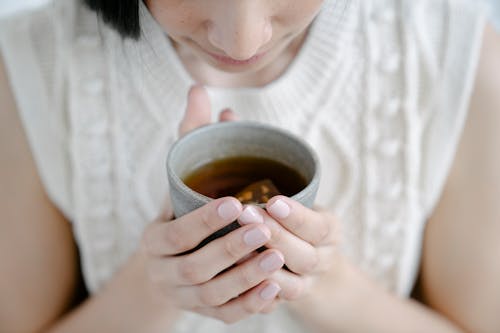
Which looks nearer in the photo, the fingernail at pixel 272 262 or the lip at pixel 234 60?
the fingernail at pixel 272 262

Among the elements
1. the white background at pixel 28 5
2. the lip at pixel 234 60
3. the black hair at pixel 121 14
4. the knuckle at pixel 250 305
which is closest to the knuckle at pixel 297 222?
the knuckle at pixel 250 305

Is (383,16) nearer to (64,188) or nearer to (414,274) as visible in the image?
(414,274)

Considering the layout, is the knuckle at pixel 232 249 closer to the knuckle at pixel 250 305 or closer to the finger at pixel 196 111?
the knuckle at pixel 250 305

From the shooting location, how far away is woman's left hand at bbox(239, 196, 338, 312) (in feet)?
1.67

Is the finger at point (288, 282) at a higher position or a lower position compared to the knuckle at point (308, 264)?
lower

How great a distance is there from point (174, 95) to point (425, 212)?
451 millimetres

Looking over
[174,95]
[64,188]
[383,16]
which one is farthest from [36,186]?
[383,16]

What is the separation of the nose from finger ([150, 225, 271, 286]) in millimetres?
193

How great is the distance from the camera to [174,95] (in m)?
0.88

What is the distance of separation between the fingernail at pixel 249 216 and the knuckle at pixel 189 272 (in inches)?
3.9

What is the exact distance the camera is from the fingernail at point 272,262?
1.78 feet

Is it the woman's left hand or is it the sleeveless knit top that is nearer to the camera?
the woman's left hand

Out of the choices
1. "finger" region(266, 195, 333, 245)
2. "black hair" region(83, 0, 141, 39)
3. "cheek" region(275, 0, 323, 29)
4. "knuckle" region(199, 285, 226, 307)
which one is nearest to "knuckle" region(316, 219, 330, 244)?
"finger" region(266, 195, 333, 245)

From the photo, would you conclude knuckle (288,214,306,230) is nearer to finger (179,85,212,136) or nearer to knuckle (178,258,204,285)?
knuckle (178,258,204,285)
